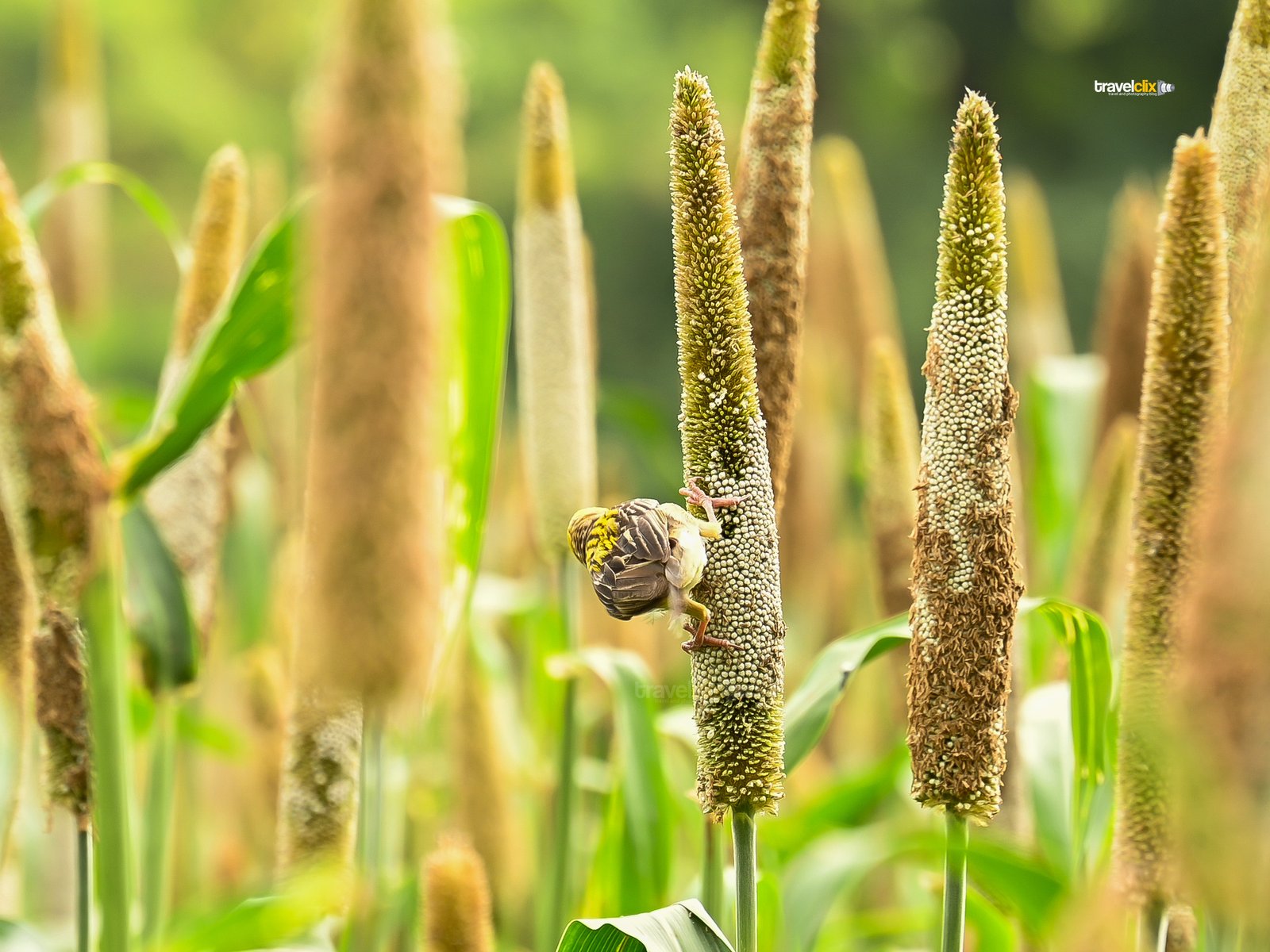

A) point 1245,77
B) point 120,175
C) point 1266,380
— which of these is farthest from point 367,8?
point 120,175

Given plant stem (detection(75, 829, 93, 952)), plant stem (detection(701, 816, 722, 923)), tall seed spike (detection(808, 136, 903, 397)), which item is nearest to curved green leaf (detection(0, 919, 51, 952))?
plant stem (detection(75, 829, 93, 952))

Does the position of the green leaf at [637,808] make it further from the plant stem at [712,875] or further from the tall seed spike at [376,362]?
the tall seed spike at [376,362]

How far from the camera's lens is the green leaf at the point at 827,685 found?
1211 millimetres

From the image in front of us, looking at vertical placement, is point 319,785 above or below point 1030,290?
below

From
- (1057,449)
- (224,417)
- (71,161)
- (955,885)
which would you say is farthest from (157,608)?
(71,161)

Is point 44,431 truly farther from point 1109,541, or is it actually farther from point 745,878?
point 1109,541

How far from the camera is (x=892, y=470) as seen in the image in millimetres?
1711

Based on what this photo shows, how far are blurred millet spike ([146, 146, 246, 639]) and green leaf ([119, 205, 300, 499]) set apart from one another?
32cm

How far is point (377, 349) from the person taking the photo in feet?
1.96

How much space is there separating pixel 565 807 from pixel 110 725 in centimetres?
76

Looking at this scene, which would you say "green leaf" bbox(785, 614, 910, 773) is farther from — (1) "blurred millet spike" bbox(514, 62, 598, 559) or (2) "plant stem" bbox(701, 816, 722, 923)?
(1) "blurred millet spike" bbox(514, 62, 598, 559)

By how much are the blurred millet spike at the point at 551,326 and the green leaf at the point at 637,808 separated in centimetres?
34

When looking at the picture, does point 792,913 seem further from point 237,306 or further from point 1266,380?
point 1266,380

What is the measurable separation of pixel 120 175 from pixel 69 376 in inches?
26.5
